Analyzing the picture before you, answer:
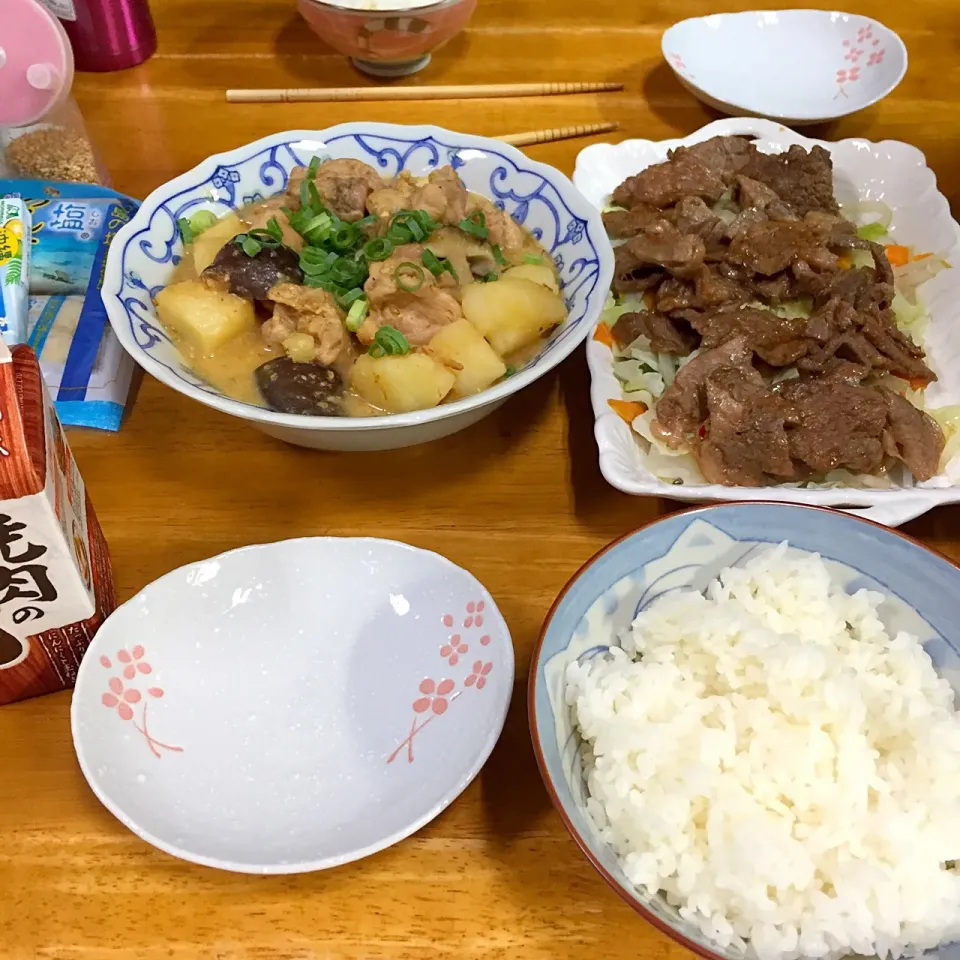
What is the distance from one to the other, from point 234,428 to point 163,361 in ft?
0.91

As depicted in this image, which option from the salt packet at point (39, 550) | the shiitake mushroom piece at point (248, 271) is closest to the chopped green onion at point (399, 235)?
the shiitake mushroom piece at point (248, 271)

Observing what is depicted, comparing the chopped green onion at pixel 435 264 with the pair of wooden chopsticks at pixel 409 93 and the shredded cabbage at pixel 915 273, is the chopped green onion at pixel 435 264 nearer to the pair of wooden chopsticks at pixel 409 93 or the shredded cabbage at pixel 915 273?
the shredded cabbage at pixel 915 273

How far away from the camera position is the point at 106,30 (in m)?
2.47

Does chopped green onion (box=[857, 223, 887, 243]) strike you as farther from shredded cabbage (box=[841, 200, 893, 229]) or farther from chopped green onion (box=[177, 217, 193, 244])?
chopped green onion (box=[177, 217, 193, 244])

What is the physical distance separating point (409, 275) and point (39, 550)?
77cm

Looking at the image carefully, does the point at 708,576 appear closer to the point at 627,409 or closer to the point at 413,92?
the point at 627,409

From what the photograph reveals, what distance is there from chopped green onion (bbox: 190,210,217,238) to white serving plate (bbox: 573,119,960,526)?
79cm

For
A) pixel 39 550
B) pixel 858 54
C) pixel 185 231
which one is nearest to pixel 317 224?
pixel 185 231

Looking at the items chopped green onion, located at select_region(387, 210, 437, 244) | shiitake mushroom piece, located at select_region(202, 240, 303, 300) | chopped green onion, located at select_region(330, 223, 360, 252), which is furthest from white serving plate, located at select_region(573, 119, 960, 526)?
shiitake mushroom piece, located at select_region(202, 240, 303, 300)

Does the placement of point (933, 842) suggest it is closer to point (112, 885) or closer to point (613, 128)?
point (112, 885)

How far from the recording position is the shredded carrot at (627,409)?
1580 millimetres

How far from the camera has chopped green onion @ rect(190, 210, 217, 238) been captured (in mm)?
1659

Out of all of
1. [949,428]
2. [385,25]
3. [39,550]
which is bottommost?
[949,428]

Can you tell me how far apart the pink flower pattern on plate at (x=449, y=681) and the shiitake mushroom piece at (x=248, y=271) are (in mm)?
694
